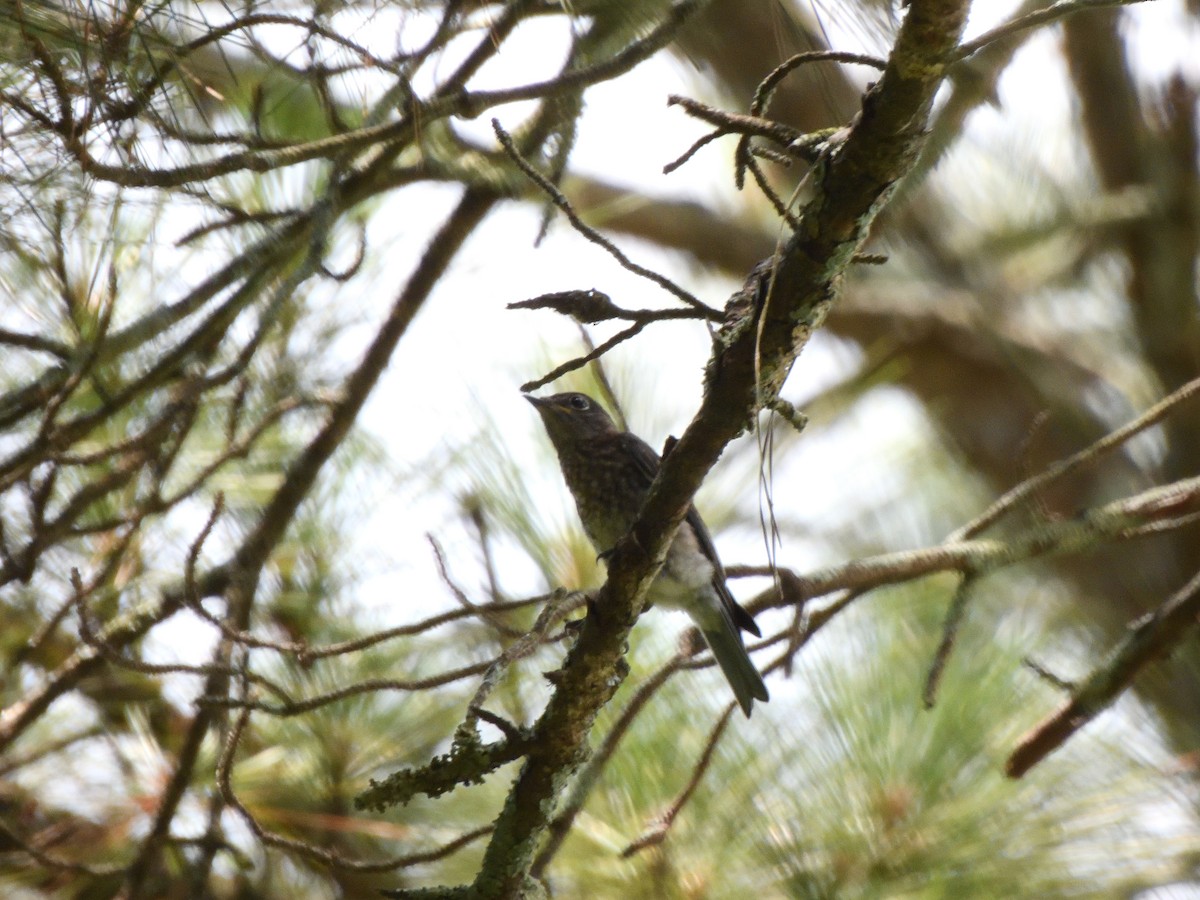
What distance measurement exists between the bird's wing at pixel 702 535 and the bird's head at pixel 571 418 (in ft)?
0.52

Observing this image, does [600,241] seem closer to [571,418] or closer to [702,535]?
[702,535]

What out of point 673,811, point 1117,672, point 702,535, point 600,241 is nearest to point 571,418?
point 702,535

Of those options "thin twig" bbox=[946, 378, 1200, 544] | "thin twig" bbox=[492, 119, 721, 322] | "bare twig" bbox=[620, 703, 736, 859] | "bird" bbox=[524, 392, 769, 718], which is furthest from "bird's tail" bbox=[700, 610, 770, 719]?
"thin twig" bbox=[492, 119, 721, 322]

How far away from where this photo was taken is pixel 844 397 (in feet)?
18.7

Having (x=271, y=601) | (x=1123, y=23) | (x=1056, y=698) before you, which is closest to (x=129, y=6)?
(x=271, y=601)

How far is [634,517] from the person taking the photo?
3803mm

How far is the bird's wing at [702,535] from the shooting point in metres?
3.41

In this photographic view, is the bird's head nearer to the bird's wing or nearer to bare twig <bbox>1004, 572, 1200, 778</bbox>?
the bird's wing

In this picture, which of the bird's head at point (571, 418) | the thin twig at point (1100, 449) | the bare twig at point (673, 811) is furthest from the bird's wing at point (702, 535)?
the thin twig at point (1100, 449)

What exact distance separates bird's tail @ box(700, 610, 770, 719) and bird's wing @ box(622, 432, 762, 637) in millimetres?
63

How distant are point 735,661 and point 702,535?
0.41 metres

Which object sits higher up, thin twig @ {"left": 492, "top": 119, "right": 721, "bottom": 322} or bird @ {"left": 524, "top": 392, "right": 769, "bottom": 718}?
bird @ {"left": 524, "top": 392, "right": 769, "bottom": 718}

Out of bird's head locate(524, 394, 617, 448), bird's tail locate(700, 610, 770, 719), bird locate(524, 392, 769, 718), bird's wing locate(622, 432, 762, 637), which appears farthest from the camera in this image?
bird's head locate(524, 394, 617, 448)

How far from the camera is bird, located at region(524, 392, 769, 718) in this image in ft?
12.6
